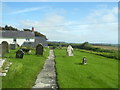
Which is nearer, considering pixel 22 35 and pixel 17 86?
pixel 17 86

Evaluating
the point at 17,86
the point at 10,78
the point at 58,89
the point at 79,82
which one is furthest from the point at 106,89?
the point at 10,78

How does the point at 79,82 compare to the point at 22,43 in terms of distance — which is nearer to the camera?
the point at 79,82

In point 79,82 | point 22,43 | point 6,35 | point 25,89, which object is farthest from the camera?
point 22,43

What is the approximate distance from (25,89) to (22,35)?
58851mm

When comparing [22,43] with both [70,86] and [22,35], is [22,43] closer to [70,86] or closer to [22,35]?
[22,35]

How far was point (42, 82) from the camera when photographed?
12945 mm

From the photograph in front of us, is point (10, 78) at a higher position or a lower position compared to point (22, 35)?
lower

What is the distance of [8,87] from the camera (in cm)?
1120

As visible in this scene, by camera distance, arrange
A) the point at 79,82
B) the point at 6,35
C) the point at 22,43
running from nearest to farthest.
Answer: the point at 79,82
the point at 6,35
the point at 22,43

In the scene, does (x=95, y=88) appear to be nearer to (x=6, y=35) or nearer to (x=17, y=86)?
(x=17, y=86)

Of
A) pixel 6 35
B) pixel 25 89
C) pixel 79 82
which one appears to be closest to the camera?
pixel 25 89

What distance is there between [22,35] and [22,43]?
337 centimetres

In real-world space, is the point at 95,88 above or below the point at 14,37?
below

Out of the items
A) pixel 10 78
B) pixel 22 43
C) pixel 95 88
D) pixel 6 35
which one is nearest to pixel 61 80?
pixel 95 88
